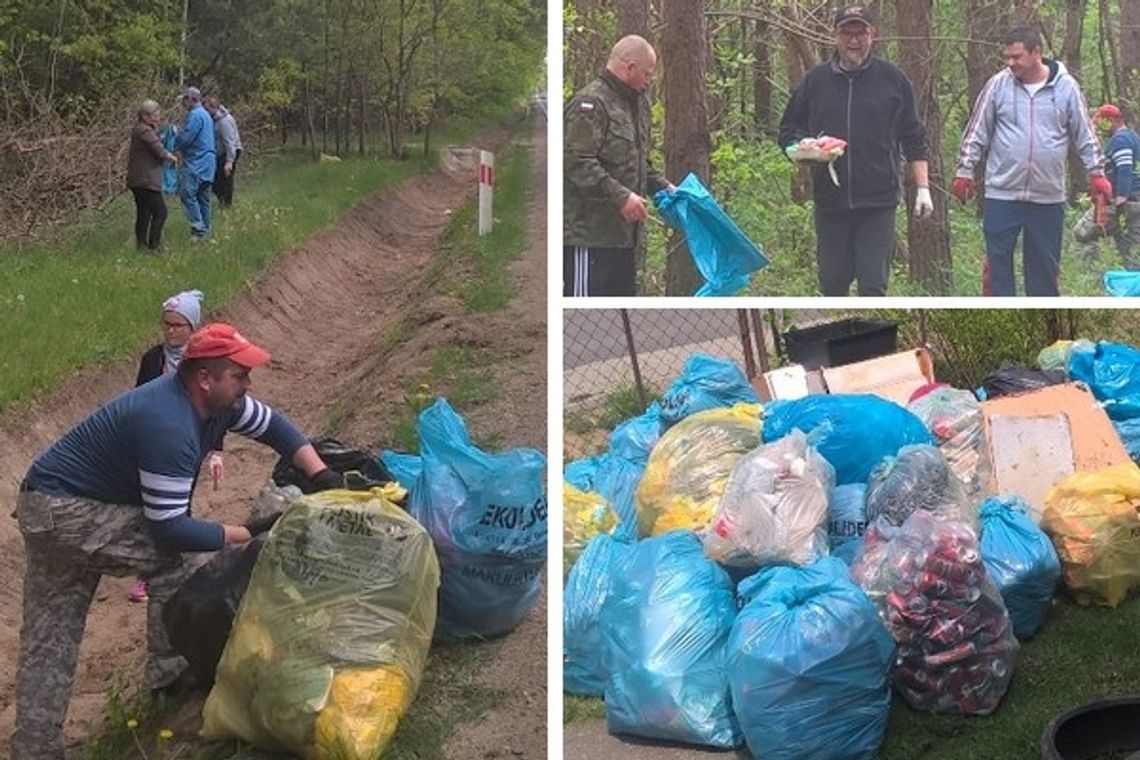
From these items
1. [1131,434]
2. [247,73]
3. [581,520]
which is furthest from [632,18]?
[247,73]

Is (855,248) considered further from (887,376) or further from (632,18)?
(887,376)

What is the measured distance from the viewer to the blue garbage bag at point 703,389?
20.0ft

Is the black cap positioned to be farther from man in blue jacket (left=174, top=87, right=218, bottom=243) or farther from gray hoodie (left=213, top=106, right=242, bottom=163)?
gray hoodie (left=213, top=106, right=242, bottom=163)

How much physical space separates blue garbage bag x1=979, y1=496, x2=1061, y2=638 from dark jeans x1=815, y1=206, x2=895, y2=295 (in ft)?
8.30

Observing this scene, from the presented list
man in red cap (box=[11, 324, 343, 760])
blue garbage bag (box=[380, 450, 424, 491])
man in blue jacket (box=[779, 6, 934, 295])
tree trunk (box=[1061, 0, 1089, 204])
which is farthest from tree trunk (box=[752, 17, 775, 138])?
blue garbage bag (box=[380, 450, 424, 491])

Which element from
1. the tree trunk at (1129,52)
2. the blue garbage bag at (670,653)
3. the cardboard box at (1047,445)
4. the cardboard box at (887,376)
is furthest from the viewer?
the cardboard box at (887,376)

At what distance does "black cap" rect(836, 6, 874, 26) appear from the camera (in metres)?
3.19

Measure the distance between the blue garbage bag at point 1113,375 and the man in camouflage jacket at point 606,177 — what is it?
4.39 metres

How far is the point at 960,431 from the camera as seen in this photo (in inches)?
232

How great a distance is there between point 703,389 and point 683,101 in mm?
3407

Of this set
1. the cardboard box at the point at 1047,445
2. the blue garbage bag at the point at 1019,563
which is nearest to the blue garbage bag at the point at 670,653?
the blue garbage bag at the point at 1019,563

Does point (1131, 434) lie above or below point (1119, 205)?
below

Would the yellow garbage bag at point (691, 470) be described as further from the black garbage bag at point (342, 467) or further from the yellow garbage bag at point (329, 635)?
the yellow garbage bag at point (329, 635)

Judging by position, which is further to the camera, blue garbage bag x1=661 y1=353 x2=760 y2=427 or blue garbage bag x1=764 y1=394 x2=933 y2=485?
blue garbage bag x1=661 y1=353 x2=760 y2=427
